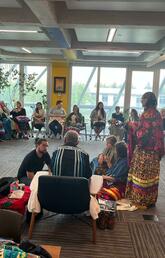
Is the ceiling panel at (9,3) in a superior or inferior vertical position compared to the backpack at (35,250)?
superior

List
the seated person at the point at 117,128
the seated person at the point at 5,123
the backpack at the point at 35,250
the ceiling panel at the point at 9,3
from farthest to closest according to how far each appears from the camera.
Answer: the seated person at the point at 117,128 → the seated person at the point at 5,123 → the ceiling panel at the point at 9,3 → the backpack at the point at 35,250

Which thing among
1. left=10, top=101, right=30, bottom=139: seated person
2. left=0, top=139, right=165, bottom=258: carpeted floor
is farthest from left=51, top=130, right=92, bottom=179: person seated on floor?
left=10, top=101, right=30, bottom=139: seated person

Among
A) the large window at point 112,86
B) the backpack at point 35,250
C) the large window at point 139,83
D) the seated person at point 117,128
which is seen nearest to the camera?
the backpack at point 35,250

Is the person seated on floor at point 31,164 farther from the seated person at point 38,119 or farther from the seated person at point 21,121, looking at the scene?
the seated person at point 38,119

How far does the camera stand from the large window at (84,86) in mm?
10414

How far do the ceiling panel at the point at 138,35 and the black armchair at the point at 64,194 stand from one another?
384 centimetres

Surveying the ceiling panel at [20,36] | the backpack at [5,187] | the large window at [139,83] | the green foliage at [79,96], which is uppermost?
the ceiling panel at [20,36]

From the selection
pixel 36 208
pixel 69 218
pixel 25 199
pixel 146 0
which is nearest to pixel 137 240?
pixel 69 218

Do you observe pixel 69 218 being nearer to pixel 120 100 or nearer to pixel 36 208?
pixel 36 208

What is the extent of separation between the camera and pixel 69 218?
3330mm

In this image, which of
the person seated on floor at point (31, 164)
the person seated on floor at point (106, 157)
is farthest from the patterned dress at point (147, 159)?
the person seated on floor at point (31, 164)

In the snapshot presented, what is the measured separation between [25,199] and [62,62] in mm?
7708

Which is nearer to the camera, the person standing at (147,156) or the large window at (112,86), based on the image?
the person standing at (147,156)

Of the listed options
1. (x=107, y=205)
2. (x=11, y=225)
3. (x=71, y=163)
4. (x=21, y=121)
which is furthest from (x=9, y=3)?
(x=21, y=121)
